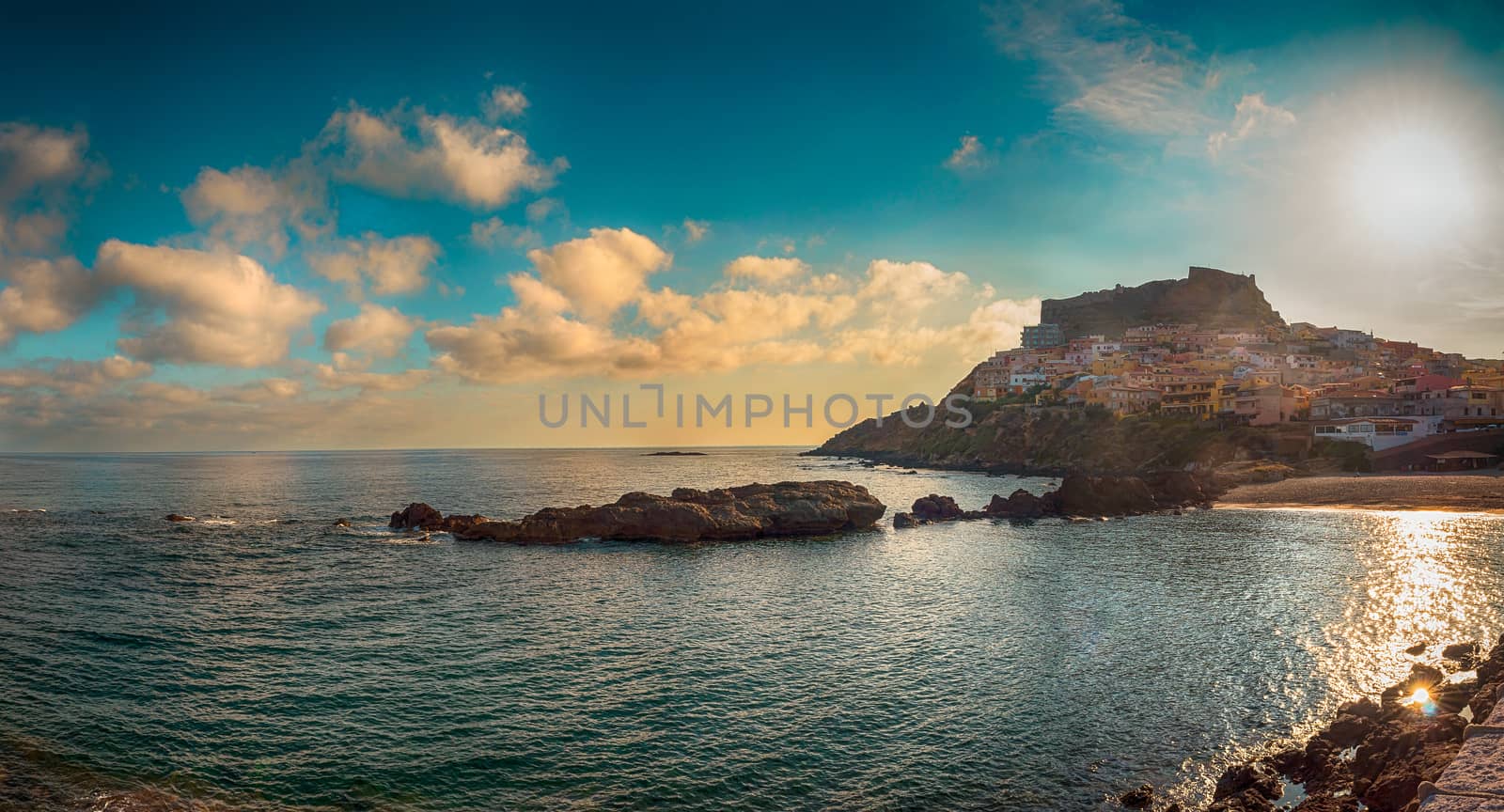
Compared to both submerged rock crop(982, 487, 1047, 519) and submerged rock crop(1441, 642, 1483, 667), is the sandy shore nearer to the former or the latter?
submerged rock crop(982, 487, 1047, 519)

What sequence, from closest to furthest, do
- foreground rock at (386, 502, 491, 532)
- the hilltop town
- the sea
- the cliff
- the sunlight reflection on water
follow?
the sea < the sunlight reflection on water < foreground rock at (386, 502, 491, 532) < the hilltop town < the cliff

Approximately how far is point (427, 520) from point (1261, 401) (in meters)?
128

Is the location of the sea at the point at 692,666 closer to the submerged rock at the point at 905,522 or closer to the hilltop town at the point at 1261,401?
the submerged rock at the point at 905,522

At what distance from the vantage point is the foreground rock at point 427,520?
65.5 metres

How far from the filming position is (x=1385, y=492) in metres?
76.6

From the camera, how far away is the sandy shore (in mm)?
69812

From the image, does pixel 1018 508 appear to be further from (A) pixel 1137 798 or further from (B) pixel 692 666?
(A) pixel 1137 798

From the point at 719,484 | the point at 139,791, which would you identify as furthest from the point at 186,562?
the point at 719,484

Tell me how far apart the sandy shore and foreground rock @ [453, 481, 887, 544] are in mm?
50192

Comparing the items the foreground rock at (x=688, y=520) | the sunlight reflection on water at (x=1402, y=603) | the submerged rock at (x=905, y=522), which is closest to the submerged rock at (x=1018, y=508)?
the submerged rock at (x=905, y=522)

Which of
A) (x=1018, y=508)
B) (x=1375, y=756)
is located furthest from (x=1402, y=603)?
(x=1018, y=508)

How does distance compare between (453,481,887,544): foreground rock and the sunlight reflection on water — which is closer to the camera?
the sunlight reflection on water

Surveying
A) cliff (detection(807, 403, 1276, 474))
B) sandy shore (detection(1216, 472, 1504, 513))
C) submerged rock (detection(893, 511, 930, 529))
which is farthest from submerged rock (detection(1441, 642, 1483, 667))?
cliff (detection(807, 403, 1276, 474))

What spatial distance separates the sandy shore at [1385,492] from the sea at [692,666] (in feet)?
57.2
